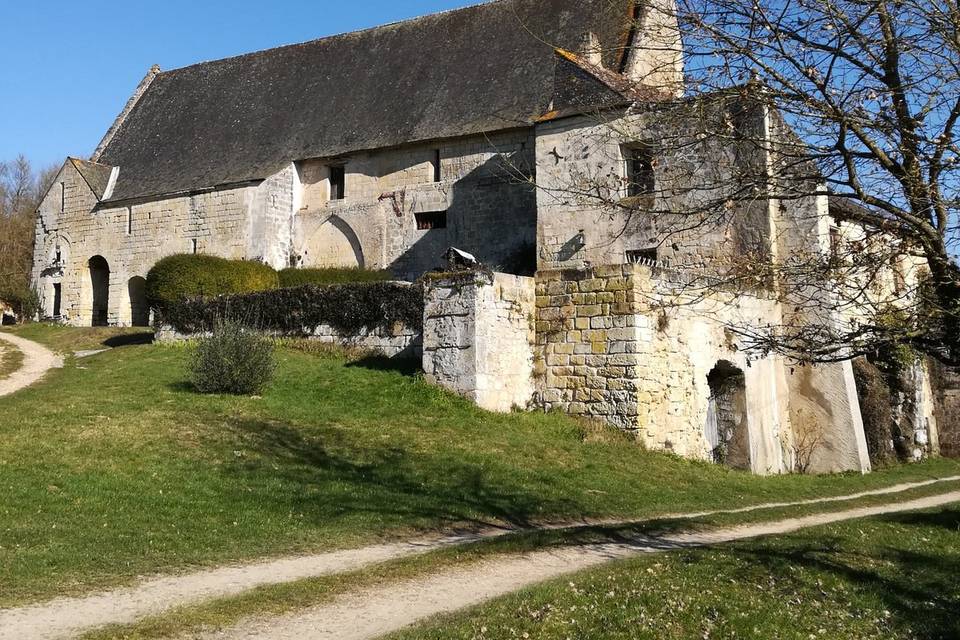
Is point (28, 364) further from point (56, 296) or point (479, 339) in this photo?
point (56, 296)

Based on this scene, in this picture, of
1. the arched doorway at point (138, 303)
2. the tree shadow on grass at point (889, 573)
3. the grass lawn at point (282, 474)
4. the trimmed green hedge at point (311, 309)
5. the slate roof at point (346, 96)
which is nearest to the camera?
the tree shadow on grass at point (889, 573)

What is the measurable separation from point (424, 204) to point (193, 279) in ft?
23.7

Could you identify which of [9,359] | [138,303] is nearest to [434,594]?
[9,359]

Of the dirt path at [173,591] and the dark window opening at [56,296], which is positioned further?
the dark window opening at [56,296]

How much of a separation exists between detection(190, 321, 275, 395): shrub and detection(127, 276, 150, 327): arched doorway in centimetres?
1833

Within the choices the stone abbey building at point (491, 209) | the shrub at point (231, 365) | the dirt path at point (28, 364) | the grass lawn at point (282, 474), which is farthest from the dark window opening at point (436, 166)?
the shrub at point (231, 365)

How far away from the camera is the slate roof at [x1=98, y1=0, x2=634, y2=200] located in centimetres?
2508

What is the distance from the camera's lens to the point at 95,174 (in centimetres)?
3181

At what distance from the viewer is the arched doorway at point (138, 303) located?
3103 centimetres

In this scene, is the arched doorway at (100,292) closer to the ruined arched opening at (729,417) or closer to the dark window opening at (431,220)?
the dark window opening at (431,220)

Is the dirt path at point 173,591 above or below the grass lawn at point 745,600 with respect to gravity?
above

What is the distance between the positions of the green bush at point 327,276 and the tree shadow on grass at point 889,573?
57.9 ft

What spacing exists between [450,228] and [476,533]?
17157 millimetres

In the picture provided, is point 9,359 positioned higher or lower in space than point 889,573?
higher
